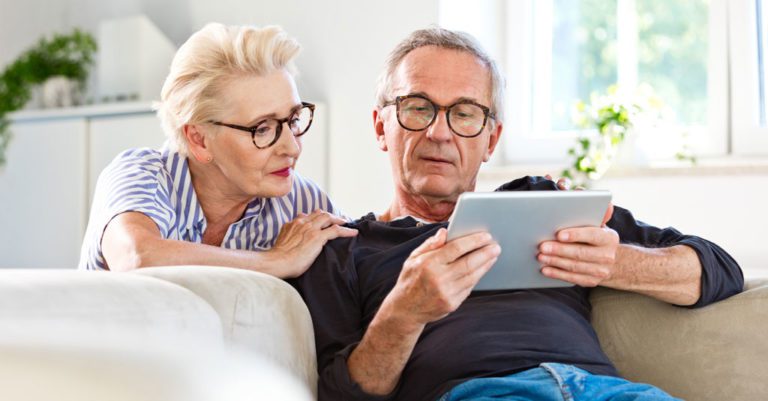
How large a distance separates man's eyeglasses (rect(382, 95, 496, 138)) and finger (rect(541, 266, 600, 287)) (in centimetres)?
52

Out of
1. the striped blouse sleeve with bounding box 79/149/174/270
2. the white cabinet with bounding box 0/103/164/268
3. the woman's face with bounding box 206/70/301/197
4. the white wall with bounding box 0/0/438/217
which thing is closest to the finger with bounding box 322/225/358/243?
the woman's face with bounding box 206/70/301/197

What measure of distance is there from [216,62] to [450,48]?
466 mm

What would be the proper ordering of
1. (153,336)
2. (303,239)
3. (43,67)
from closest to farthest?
1. (153,336)
2. (303,239)
3. (43,67)

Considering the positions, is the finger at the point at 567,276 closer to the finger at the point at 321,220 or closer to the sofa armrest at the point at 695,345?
the sofa armrest at the point at 695,345

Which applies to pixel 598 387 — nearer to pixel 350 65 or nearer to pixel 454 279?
pixel 454 279

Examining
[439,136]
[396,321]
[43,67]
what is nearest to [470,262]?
[396,321]

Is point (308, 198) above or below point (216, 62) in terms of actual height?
below

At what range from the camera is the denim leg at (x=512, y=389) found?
1362 millimetres

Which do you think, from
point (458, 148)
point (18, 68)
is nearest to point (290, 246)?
point (458, 148)

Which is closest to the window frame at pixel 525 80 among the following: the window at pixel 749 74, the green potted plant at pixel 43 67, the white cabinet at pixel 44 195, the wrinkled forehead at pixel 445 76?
the window at pixel 749 74

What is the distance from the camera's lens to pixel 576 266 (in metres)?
1.38

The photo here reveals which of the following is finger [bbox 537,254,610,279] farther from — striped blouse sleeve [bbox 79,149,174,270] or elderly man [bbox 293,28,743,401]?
striped blouse sleeve [bbox 79,149,174,270]

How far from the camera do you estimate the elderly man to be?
53.6 inches

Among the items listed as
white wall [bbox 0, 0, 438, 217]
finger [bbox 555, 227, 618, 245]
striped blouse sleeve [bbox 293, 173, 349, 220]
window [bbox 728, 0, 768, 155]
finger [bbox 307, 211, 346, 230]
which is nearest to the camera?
finger [bbox 555, 227, 618, 245]
